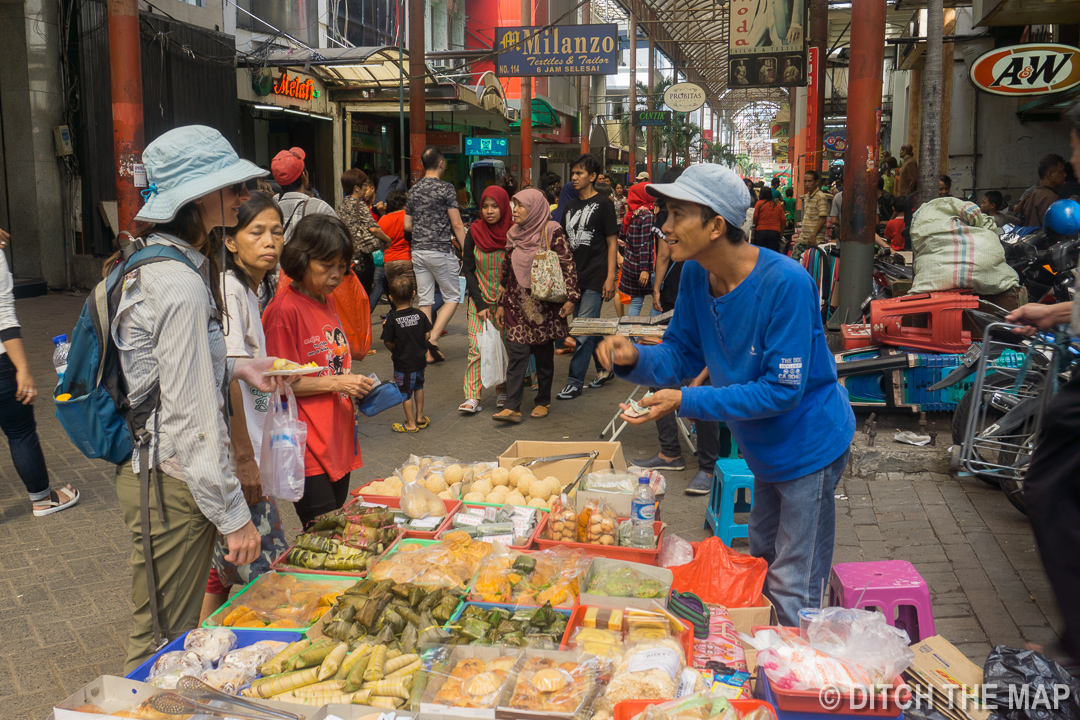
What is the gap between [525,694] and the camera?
240 cm

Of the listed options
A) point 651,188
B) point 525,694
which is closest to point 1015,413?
point 651,188

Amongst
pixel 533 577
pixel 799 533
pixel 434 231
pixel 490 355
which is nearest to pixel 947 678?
pixel 799 533

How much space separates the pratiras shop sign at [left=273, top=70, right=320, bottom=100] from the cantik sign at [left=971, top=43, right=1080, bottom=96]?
11.6 m

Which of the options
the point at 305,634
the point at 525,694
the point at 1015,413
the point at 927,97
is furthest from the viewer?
the point at 927,97

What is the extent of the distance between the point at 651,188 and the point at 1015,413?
3180mm

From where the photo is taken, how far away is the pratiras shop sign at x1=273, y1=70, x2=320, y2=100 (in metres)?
15.5

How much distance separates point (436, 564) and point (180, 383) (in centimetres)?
128

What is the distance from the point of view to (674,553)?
3672 mm

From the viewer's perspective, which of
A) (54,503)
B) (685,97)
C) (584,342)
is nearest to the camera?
(54,503)

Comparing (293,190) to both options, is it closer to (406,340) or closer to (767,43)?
(406,340)

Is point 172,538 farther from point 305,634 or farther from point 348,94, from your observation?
point 348,94

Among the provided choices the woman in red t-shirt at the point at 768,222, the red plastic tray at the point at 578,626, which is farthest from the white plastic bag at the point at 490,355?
the woman in red t-shirt at the point at 768,222

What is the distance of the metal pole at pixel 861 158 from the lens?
24.4ft

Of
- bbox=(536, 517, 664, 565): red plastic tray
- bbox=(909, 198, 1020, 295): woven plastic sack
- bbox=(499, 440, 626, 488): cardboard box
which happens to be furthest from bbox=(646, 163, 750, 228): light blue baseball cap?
bbox=(909, 198, 1020, 295): woven plastic sack
